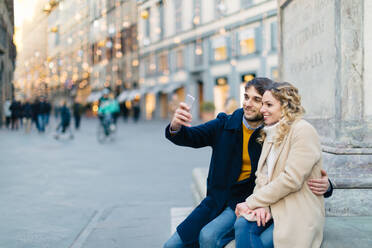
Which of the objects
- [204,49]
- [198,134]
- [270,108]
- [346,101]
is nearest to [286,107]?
[270,108]

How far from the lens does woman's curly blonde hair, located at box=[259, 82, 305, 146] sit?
2.74 metres

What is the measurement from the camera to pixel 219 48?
32.1 m

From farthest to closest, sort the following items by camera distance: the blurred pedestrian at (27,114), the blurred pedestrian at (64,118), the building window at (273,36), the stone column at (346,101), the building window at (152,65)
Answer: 1. the building window at (152,65)
2. the building window at (273,36)
3. the blurred pedestrian at (27,114)
4. the blurred pedestrian at (64,118)
5. the stone column at (346,101)

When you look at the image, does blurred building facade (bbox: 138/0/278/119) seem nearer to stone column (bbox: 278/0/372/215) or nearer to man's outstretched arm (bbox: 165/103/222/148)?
stone column (bbox: 278/0/372/215)

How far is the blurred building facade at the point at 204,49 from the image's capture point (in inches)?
1096

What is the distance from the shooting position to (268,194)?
272cm

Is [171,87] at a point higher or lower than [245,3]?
lower

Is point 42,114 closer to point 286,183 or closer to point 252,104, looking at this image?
point 252,104

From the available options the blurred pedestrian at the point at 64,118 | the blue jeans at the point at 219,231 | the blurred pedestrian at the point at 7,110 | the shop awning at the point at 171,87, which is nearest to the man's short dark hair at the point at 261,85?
the blue jeans at the point at 219,231

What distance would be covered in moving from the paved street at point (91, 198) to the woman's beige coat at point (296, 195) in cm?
194

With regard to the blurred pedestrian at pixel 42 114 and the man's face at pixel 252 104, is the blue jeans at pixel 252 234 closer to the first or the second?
the man's face at pixel 252 104

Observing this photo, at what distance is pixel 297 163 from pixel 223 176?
63 cm

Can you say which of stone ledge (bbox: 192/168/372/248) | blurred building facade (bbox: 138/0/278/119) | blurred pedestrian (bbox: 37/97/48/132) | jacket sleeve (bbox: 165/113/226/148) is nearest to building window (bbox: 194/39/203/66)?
blurred building facade (bbox: 138/0/278/119)

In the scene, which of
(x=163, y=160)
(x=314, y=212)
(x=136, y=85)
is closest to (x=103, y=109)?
(x=163, y=160)
